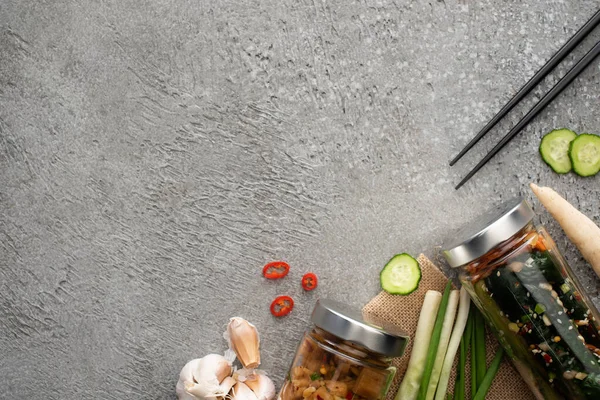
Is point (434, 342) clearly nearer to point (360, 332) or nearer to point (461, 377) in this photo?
point (461, 377)

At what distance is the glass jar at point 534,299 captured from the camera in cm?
178

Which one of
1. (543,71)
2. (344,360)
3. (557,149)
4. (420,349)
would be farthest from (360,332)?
(543,71)

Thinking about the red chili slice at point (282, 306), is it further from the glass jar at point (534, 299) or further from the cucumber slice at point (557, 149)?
the cucumber slice at point (557, 149)

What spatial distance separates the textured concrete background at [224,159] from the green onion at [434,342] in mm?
194

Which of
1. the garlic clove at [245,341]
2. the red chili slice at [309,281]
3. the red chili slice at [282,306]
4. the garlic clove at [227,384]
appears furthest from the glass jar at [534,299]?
the garlic clove at [227,384]

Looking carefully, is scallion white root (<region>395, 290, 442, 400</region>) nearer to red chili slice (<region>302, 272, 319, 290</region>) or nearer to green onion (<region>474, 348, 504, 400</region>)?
green onion (<region>474, 348, 504, 400</region>)

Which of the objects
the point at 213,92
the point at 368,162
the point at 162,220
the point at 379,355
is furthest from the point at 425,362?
the point at 213,92

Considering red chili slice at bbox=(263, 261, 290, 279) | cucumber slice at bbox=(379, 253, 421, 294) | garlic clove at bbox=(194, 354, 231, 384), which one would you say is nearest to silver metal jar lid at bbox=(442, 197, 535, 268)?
cucumber slice at bbox=(379, 253, 421, 294)

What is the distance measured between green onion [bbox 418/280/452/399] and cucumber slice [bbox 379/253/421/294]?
102 mm

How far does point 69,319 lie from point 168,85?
879 millimetres

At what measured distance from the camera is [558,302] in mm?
1789

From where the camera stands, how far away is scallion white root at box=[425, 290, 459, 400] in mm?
1981

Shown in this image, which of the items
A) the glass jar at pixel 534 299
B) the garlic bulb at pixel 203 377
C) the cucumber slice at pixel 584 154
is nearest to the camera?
the glass jar at pixel 534 299

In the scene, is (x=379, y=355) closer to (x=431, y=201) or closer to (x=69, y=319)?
(x=431, y=201)
